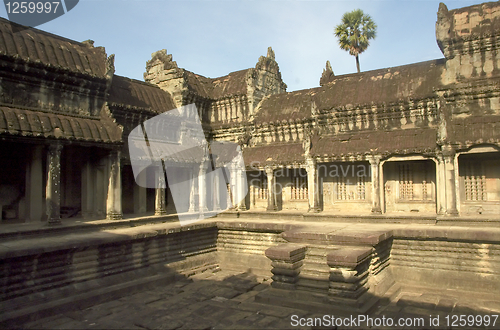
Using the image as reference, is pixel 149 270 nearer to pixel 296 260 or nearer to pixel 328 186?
pixel 296 260

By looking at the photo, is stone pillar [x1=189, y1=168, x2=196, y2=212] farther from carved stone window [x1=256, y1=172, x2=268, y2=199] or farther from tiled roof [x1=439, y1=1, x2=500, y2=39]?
tiled roof [x1=439, y1=1, x2=500, y2=39]

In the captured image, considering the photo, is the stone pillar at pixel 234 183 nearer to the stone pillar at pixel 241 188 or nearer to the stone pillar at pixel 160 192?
the stone pillar at pixel 241 188

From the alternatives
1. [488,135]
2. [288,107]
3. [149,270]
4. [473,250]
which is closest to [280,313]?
[149,270]

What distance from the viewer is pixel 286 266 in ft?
26.9

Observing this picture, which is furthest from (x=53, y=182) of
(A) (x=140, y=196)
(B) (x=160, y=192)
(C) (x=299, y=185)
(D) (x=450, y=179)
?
(D) (x=450, y=179)

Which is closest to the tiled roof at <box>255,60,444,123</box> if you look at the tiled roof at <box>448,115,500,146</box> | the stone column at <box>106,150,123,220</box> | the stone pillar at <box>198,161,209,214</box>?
the tiled roof at <box>448,115,500,146</box>

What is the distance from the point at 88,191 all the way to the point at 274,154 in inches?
278

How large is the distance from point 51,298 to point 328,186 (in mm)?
10611

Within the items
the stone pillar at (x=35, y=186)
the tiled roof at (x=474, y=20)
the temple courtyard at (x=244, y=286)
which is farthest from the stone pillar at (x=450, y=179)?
the stone pillar at (x=35, y=186)

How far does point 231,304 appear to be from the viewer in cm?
842

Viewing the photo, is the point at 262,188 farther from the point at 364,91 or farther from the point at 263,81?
the point at 364,91

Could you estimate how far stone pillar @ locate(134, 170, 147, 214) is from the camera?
1598 centimetres

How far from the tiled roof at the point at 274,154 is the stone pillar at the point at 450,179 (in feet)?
16.3

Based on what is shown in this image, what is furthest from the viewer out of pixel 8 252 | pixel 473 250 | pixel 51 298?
pixel 473 250
